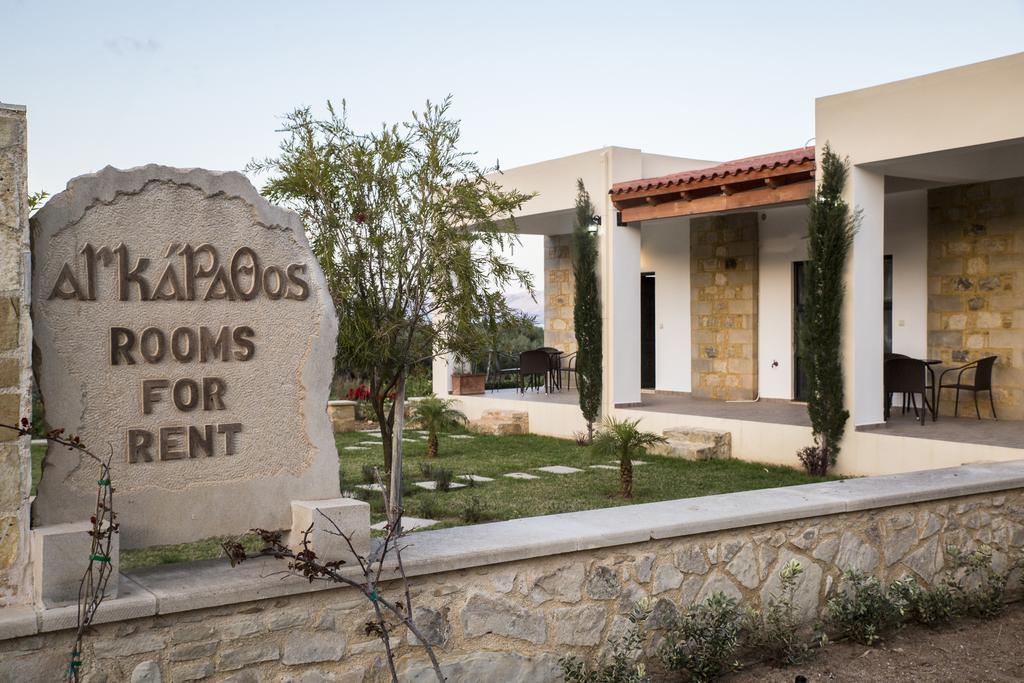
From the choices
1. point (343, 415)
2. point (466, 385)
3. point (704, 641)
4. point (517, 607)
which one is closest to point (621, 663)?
point (704, 641)

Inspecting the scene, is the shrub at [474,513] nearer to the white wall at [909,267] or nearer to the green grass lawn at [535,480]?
the green grass lawn at [535,480]

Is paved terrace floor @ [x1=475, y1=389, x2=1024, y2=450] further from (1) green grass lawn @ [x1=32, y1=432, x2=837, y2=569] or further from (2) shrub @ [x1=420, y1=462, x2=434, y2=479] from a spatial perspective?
(2) shrub @ [x1=420, y1=462, x2=434, y2=479]

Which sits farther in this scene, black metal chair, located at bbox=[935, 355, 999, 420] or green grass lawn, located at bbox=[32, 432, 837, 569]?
black metal chair, located at bbox=[935, 355, 999, 420]

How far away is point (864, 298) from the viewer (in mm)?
9664

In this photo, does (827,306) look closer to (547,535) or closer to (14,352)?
(547,535)

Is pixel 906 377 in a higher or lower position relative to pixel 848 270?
lower

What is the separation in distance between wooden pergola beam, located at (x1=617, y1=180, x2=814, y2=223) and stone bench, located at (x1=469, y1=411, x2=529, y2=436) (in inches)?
141

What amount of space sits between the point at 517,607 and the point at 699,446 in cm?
762

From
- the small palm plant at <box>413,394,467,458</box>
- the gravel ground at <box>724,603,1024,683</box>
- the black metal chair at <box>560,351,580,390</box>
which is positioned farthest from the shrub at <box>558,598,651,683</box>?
the black metal chair at <box>560,351,580,390</box>

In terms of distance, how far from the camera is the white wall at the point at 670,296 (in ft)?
48.4

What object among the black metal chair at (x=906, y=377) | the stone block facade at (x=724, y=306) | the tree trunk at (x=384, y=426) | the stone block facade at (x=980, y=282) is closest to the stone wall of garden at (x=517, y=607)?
the tree trunk at (x=384, y=426)

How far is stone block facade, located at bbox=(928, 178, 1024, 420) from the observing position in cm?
1038

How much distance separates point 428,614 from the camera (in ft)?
11.2

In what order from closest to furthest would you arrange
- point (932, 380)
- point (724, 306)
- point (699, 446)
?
point (932, 380) < point (699, 446) < point (724, 306)
